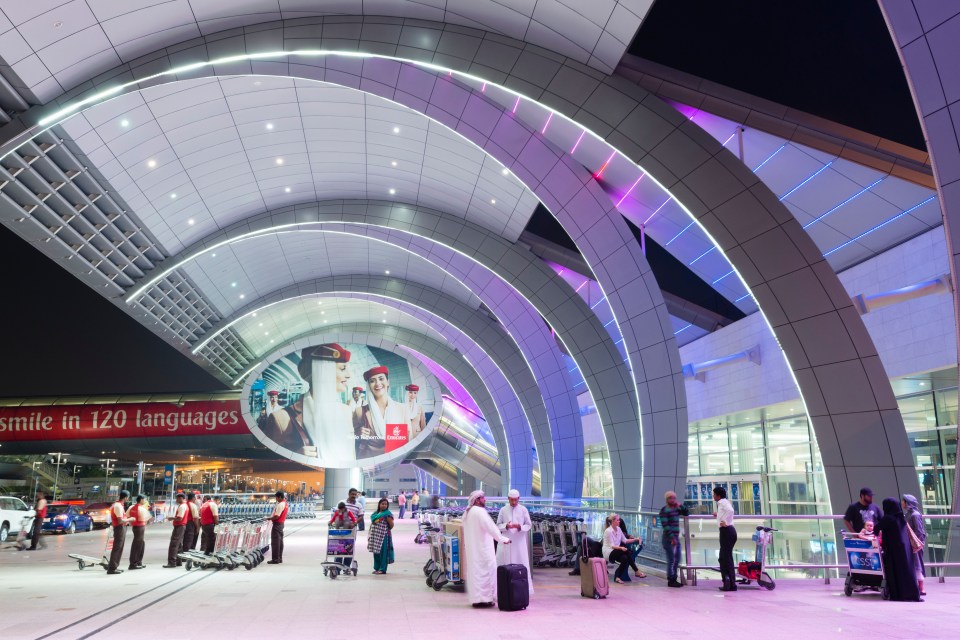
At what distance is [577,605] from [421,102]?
13.6m

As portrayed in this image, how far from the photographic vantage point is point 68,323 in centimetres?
4203

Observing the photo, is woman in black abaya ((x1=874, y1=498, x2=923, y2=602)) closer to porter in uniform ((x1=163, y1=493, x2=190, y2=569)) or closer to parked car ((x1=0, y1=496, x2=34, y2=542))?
porter in uniform ((x1=163, y1=493, x2=190, y2=569))

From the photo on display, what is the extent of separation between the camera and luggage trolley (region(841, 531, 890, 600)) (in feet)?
36.9

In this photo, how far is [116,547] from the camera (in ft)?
51.2

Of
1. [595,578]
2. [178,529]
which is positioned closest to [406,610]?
[595,578]

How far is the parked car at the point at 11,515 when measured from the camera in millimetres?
25766

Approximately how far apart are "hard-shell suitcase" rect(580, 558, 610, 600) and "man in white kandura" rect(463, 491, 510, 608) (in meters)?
1.50

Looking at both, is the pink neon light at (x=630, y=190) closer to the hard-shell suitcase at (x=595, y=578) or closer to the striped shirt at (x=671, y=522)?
the striped shirt at (x=671, y=522)

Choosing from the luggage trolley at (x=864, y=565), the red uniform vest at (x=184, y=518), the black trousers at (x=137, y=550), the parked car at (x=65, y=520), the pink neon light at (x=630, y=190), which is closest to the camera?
the luggage trolley at (x=864, y=565)

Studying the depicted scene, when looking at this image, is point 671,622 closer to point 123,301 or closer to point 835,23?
point 835,23

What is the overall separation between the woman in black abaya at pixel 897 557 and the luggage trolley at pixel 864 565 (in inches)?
6.5

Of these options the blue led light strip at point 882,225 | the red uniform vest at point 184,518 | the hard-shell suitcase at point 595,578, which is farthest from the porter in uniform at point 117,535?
the blue led light strip at point 882,225

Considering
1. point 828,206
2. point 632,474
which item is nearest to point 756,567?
point 828,206

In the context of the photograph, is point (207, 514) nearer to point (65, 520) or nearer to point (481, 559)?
point (481, 559)
